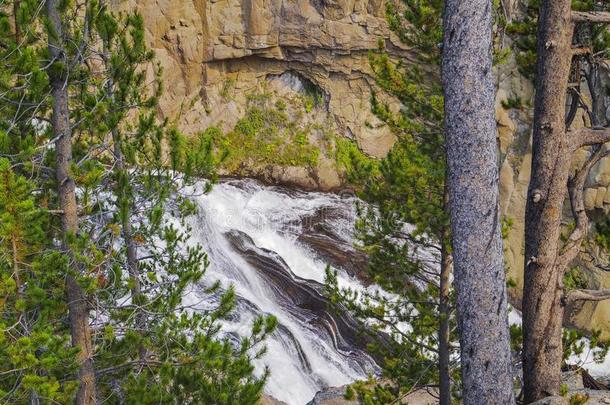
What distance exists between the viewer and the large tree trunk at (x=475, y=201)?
3451 mm

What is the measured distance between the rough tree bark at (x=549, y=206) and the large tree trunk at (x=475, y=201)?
1.82ft

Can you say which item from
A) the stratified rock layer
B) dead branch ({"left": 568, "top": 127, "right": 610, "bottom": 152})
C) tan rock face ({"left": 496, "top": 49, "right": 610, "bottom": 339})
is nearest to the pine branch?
dead branch ({"left": 568, "top": 127, "right": 610, "bottom": 152})

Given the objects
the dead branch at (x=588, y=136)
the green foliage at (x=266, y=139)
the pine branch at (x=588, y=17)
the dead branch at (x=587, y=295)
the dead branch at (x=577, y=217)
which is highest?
the pine branch at (x=588, y=17)

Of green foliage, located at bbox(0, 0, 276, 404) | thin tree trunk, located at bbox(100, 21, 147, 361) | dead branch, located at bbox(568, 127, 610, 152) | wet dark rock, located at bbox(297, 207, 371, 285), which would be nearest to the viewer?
dead branch, located at bbox(568, 127, 610, 152)

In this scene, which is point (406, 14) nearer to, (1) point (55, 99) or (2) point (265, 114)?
(1) point (55, 99)

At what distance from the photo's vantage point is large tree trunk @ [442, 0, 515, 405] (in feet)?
11.3

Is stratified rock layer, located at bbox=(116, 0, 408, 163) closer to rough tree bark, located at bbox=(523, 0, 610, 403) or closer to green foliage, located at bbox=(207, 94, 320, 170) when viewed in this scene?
green foliage, located at bbox=(207, 94, 320, 170)

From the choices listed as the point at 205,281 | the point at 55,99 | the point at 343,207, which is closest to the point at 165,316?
the point at 55,99

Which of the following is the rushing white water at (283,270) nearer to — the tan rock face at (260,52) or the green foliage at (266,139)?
the green foliage at (266,139)

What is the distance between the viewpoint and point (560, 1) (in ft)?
12.6

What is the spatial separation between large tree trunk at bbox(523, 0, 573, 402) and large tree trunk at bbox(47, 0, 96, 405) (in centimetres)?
348

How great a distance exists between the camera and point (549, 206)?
4039mm

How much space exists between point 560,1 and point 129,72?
3625 millimetres

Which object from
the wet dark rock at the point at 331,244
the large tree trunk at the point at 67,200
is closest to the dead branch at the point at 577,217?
the large tree trunk at the point at 67,200
